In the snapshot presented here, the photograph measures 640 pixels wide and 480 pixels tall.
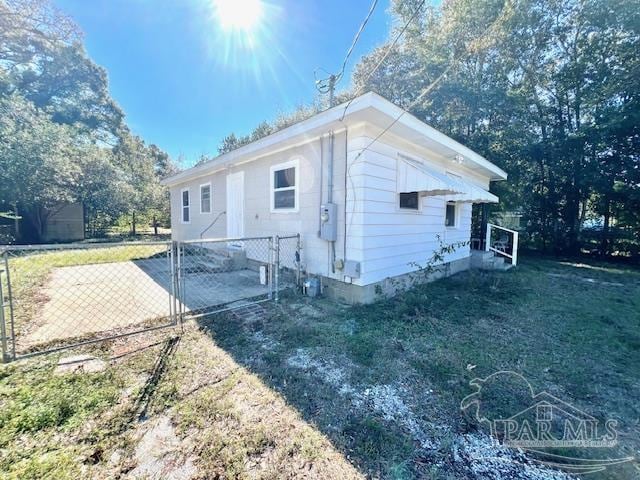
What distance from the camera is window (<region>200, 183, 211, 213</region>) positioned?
8.64 meters

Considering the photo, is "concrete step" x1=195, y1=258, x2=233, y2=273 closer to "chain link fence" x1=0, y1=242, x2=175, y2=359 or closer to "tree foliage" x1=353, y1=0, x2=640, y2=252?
"chain link fence" x1=0, y1=242, x2=175, y2=359

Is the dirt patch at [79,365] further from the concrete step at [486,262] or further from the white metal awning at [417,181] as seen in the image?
the concrete step at [486,262]

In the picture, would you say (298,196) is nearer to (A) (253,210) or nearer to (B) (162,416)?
(A) (253,210)

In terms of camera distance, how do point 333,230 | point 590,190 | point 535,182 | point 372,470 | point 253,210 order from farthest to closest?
point 535,182
point 590,190
point 253,210
point 333,230
point 372,470

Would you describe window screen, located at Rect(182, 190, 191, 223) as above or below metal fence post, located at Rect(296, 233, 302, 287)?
above

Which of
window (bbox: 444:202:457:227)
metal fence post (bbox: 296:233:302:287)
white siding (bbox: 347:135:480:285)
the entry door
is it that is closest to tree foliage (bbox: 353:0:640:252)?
window (bbox: 444:202:457:227)

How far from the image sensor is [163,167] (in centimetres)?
2783

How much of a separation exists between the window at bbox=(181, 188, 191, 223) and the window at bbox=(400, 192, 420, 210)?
7.73m

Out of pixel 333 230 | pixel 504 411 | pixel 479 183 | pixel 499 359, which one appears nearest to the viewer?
pixel 504 411

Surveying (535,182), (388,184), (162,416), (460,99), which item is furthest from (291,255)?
(535,182)

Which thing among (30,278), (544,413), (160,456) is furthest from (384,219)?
(30,278)

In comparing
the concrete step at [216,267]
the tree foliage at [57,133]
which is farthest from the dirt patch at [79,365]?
the tree foliage at [57,133]

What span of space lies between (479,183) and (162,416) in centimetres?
981

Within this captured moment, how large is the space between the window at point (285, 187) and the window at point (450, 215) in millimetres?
4179
